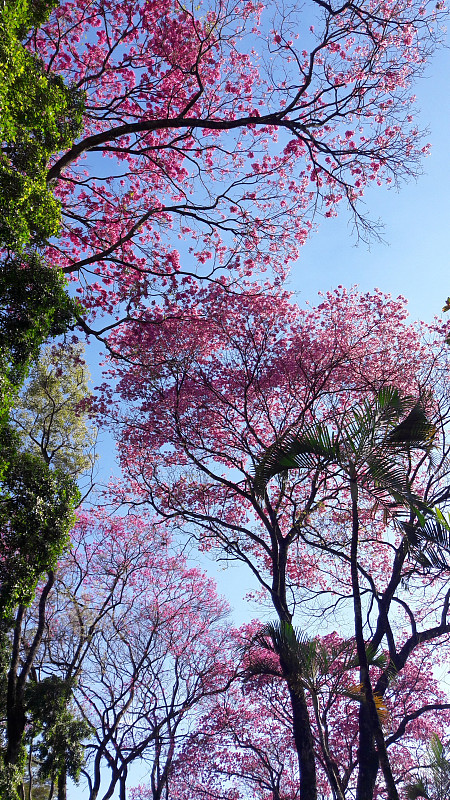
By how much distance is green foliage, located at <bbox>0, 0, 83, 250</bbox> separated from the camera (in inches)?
224

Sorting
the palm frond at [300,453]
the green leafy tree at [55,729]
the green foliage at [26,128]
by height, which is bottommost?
the green leafy tree at [55,729]

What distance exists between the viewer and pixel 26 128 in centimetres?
615

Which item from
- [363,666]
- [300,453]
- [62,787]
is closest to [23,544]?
[300,453]

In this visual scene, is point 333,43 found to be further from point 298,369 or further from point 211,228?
point 298,369

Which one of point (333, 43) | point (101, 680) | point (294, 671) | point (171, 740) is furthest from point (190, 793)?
point (333, 43)

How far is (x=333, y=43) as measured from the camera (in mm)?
7574

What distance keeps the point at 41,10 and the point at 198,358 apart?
7.16 meters

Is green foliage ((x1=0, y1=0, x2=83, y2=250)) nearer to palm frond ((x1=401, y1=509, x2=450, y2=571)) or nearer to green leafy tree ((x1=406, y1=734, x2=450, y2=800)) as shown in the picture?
palm frond ((x1=401, y1=509, x2=450, y2=571))

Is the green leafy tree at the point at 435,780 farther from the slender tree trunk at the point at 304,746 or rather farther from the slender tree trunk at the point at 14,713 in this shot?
the slender tree trunk at the point at 14,713

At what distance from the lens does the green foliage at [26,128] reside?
5.68m

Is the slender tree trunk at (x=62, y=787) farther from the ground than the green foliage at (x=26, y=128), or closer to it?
closer to it

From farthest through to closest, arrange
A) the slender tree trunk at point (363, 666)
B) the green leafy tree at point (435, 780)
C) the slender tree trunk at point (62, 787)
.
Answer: the slender tree trunk at point (62, 787) → the green leafy tree at point (435, 780) → the slender tree trunk at point (363, 666)

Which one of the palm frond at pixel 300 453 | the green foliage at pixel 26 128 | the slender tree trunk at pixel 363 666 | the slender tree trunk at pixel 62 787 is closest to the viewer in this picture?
the green foliage at pixel 26 128

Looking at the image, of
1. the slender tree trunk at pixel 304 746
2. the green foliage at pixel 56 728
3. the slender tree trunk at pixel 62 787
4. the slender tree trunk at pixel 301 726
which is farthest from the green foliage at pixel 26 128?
the slender tree trunk at pixel 62 787
